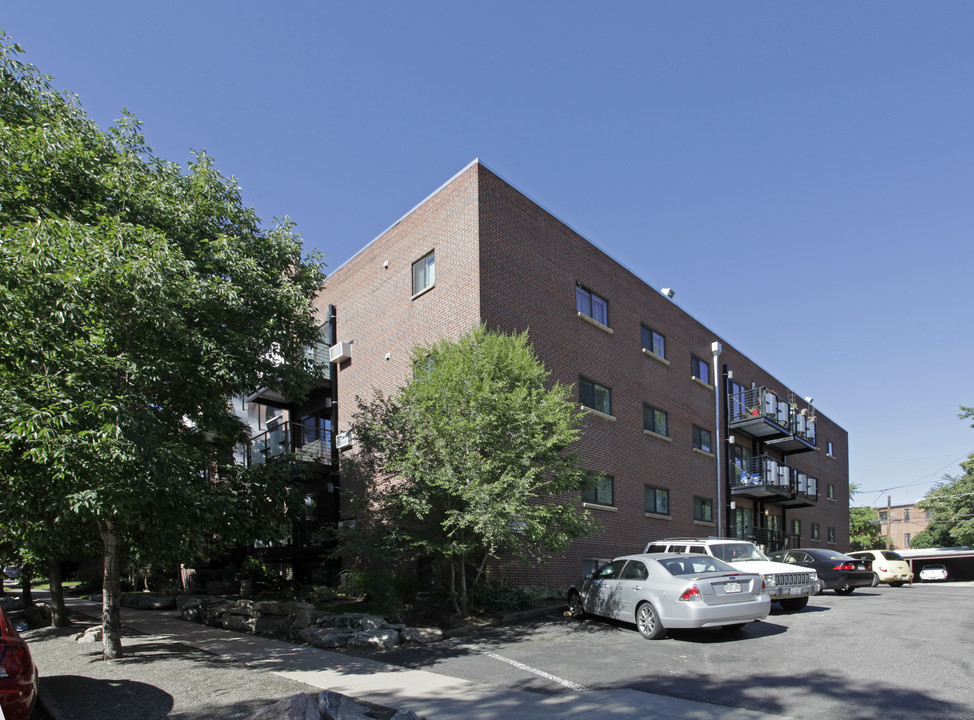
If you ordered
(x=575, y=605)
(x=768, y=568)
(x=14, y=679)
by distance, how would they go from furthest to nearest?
(x=768, y=568)
(x=575, y=605)
(x=14, y=679)

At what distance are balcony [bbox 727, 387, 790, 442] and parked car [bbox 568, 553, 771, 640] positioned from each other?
19393mm

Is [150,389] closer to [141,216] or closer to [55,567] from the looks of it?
[141,216]

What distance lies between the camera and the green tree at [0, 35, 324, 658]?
904 cm

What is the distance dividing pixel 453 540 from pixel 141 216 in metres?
8.30

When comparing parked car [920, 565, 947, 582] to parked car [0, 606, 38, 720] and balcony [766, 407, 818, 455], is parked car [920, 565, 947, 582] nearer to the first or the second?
balcony [766, 407, 818, 455]

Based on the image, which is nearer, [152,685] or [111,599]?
[152,685]

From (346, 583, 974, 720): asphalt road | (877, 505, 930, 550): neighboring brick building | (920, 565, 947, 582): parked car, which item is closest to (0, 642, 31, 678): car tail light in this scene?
(346, 583, 974, 720): asphalt road

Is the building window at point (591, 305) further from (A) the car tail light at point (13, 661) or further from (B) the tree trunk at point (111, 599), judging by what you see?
(A) the car tail light at point (13, 661)

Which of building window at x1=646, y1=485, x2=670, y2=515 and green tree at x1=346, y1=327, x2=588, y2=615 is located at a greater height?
green tree at x1=346, y1=327, x2=588, y2=615

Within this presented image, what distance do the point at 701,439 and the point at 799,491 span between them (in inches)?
371

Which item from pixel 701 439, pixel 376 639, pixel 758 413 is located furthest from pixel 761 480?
pixel 376 639

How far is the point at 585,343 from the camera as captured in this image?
21.0 meters

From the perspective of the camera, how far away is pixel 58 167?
35.8 feet

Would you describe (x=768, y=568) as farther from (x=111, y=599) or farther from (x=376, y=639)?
(x=111, y=599)
